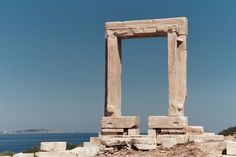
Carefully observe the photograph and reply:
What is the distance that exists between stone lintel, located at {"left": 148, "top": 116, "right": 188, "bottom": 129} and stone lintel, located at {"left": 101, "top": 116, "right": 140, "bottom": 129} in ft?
2.04

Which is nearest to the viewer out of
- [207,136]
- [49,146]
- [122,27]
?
[49,146]

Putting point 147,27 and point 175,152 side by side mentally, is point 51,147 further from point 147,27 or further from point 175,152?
point 147,27

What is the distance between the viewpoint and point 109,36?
2044cm

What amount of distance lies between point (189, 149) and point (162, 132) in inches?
84.2

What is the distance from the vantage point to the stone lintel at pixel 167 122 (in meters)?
18.8

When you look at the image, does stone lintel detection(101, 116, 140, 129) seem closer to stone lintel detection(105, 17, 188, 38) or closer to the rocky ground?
the rocky ground

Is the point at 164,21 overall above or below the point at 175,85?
above

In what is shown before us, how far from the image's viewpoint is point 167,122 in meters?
19.0

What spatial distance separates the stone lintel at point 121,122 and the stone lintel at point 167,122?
62cm

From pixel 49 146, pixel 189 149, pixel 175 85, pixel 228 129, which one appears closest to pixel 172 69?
pixel 175 85

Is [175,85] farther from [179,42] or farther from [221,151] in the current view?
[221,151]

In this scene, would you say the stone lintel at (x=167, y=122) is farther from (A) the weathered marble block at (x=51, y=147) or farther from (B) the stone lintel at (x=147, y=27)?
(A) the weathered marble block at (x=51, y=147)

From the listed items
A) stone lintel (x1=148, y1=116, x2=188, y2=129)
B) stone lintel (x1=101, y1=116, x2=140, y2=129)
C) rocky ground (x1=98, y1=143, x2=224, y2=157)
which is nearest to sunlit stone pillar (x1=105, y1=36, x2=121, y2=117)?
stone lintel (x1=101, y1=116, x2=140, y2=129)

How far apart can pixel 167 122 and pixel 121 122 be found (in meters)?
1.83
